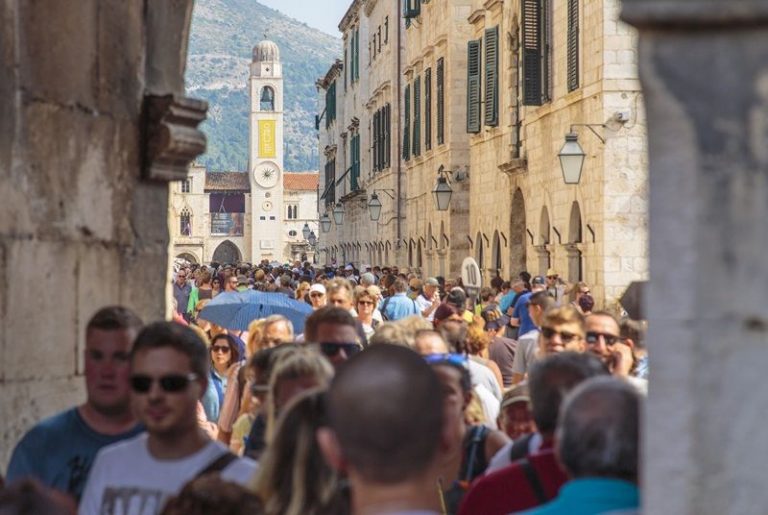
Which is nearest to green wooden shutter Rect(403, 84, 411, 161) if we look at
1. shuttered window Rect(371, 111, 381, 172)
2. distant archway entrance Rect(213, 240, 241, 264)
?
shuttered window Rect(371, 111, 381, 172)

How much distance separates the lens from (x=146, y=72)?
758 centimetres

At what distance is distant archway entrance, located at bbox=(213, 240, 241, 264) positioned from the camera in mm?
151500

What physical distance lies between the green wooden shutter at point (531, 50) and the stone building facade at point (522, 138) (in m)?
0.02

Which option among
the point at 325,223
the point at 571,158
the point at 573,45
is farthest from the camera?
the point at 325,223

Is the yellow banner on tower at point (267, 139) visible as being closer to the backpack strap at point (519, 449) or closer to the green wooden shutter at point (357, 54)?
the green wooden shutter at point (357, 54)

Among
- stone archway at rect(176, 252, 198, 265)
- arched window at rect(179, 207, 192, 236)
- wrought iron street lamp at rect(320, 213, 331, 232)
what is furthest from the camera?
stone archway at rect(176, 252, 198, 265)

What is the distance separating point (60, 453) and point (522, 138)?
22.5 metres

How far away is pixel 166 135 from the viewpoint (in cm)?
741

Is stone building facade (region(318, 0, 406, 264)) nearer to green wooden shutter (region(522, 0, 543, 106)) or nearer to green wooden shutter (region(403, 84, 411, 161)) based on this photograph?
green wooden shutter (region(403, 84, 411, 161))

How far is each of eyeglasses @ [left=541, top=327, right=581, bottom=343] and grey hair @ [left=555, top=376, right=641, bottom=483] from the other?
431 cm

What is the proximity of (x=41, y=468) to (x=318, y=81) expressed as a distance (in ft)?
260

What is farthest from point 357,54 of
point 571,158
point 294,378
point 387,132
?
point 294,378

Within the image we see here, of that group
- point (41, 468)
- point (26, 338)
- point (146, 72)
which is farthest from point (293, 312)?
point (41, 468)

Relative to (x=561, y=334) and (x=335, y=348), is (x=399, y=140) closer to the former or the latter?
(x=561, y=334)
